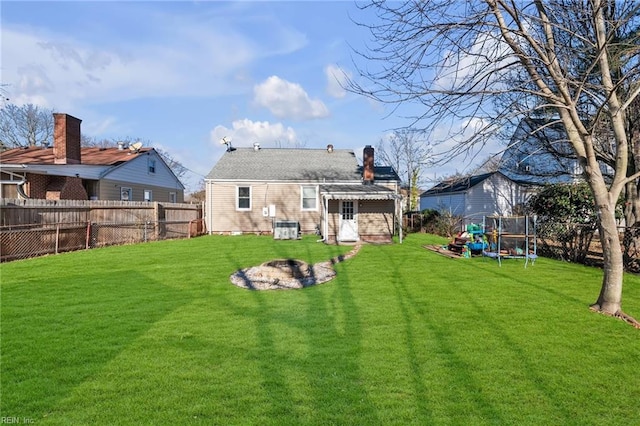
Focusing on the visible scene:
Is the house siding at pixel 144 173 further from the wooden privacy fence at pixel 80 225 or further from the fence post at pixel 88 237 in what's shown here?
the fence post at pixel 88 237

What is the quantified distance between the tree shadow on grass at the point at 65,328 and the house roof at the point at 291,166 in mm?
14103

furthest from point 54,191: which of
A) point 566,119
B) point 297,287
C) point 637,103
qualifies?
point 637,103

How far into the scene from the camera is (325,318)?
6.75 meters

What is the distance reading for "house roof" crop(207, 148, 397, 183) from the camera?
77.3ft

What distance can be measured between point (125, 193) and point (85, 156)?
3813 mm

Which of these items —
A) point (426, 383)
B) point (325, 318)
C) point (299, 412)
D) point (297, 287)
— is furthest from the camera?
point (297, 287)

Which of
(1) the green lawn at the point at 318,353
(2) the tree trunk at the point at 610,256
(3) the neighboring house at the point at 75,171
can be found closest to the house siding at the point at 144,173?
(3) the neighboring house at the point at 75,171

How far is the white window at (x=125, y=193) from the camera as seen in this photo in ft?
76.4

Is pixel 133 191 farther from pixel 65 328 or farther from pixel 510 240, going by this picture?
pixel 510 240

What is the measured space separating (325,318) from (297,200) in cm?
1704

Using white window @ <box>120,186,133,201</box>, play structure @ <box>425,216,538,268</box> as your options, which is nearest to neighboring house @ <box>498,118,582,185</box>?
play structure @ <box>425,216,538,268</box>

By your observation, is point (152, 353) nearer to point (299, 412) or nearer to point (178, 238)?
point (299, 412)

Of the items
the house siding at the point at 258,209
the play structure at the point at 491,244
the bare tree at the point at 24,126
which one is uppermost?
the bare tree at the point at 24,126

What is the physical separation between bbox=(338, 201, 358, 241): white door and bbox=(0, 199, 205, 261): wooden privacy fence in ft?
28.5
